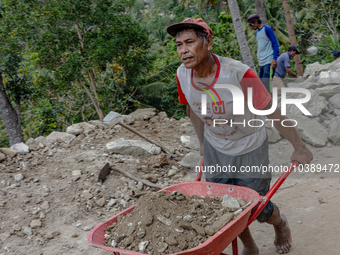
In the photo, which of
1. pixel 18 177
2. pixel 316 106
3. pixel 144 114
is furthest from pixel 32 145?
pixel 316 106

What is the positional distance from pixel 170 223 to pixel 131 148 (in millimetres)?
3293

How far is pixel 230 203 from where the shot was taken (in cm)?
191

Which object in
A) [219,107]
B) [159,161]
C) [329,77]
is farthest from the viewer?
[329,77]

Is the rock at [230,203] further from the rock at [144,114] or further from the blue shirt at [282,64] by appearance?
the blue shirt at [282,64]

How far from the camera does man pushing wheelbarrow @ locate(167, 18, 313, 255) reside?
195 cm

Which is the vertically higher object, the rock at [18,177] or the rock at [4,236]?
the rock at [18,177]

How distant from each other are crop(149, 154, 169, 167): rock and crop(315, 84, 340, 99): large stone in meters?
3.91

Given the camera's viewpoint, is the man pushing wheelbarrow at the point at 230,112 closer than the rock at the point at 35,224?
Yes

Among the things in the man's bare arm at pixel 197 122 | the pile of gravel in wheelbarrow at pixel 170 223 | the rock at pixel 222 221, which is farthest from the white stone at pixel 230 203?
the man's bare arm at pixel 197 122

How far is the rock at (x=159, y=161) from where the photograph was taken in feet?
15.5

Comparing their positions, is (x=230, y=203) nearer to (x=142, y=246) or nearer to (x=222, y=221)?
(x=222, y=221)

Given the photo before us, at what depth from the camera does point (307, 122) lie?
19.0 feet

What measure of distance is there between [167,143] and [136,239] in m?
3.94

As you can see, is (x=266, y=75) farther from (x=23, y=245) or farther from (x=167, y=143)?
(x=23, y=245)
